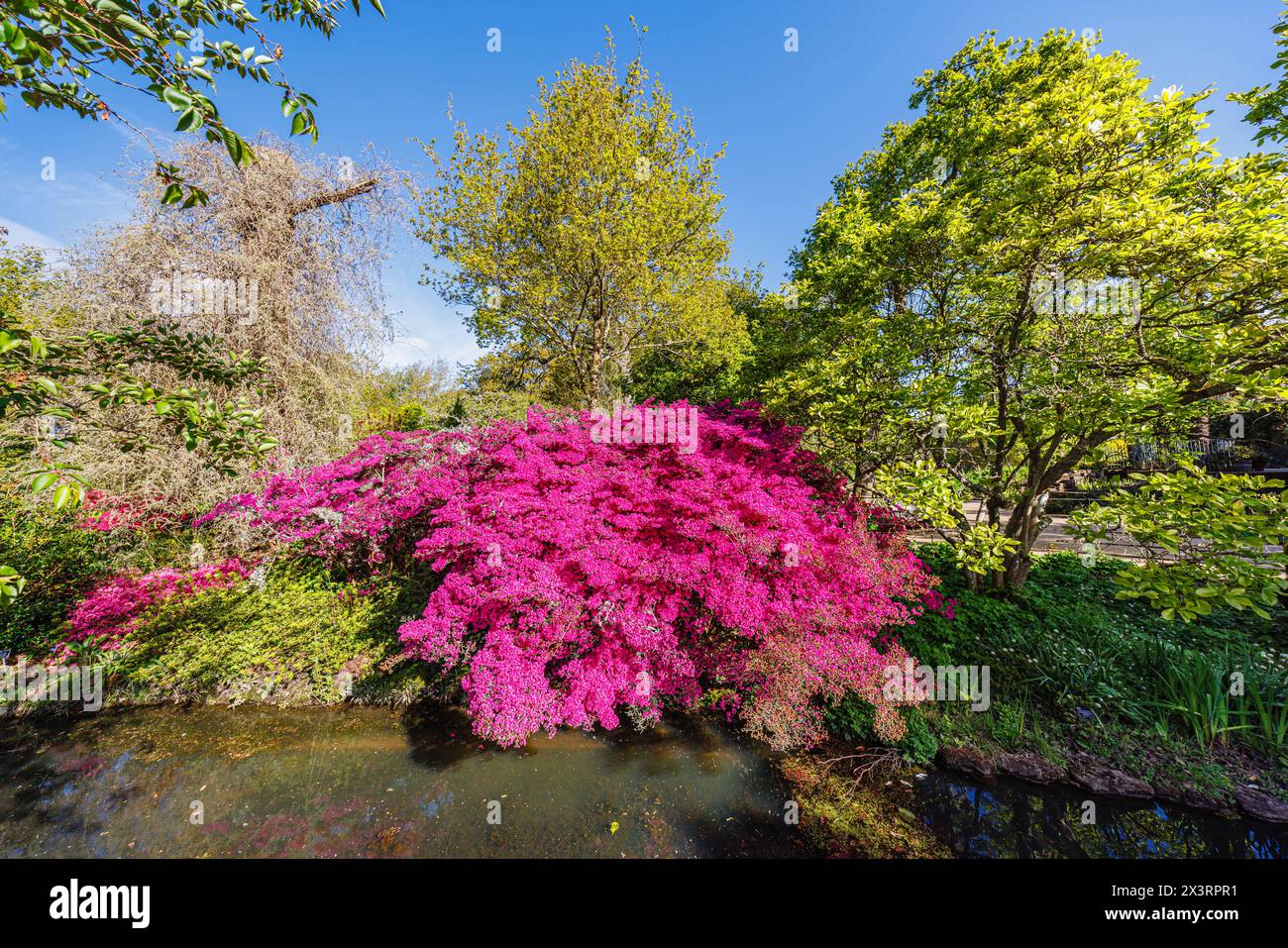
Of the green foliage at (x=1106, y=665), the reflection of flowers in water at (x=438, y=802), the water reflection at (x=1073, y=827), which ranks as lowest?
the water reflection at (x=1073, y=827)

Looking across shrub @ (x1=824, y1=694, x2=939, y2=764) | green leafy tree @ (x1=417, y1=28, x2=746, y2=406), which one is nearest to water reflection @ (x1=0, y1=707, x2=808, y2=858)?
shrub @ (x1=824, y1=694, x2=939, y2=764)

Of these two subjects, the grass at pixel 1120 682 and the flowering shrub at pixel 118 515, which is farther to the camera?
the flowering shrub at pixel 118 515

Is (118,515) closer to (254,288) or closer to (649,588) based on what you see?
(254,288)

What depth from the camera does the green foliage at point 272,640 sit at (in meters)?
5.08

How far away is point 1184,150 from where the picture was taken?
163 inches

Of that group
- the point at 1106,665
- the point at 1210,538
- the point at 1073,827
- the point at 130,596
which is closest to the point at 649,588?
the point at 1073,827

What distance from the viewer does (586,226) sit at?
26.3 feet

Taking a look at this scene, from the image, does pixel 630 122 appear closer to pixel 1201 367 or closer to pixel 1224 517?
pixel 1201 367

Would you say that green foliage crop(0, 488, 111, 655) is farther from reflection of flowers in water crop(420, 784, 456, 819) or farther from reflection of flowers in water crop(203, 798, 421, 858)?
reflection of flowers in water crop(420, 784, 456, 819)

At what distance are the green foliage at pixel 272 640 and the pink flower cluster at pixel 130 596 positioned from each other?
0.17 metres

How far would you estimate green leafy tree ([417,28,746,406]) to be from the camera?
26.7ft

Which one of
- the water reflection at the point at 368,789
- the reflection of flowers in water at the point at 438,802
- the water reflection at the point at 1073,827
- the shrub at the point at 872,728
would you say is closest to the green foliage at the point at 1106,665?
the shrub at the point at 872,728

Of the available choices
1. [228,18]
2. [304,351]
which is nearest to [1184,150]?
[228,18]
